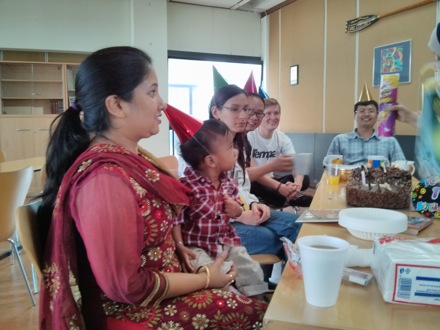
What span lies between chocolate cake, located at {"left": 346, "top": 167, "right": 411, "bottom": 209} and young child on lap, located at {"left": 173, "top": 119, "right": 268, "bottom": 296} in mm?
485

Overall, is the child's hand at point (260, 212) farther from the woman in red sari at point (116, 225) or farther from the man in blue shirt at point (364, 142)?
the man in blue shirt at point (364, 142)

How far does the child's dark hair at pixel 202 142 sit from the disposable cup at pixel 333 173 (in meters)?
0.88

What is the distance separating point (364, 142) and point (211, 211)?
234cm

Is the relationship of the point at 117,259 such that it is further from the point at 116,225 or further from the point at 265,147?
the point at 265,147

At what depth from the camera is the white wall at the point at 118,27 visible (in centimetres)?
529

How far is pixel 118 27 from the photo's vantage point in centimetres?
566

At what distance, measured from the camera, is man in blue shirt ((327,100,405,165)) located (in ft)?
9.99

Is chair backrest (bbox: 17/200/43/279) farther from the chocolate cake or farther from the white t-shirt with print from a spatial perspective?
the white t-shirt with print

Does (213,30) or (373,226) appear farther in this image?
(213,30)

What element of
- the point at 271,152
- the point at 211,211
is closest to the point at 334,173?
the point at 271,152

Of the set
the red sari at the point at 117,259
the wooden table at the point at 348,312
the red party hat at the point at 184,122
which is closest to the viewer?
the wooden table at the point at 348,312

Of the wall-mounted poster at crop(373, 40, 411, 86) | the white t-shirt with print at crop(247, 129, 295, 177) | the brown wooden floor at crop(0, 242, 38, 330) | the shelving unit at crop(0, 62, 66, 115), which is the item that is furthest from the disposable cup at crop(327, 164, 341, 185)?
the shelving unit at crop(0, 62, 66, 115)

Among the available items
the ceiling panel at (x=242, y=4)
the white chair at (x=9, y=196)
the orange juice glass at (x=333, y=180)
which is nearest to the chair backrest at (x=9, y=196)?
the white chair at (x=9, y=196)

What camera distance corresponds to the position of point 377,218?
1062 mm
